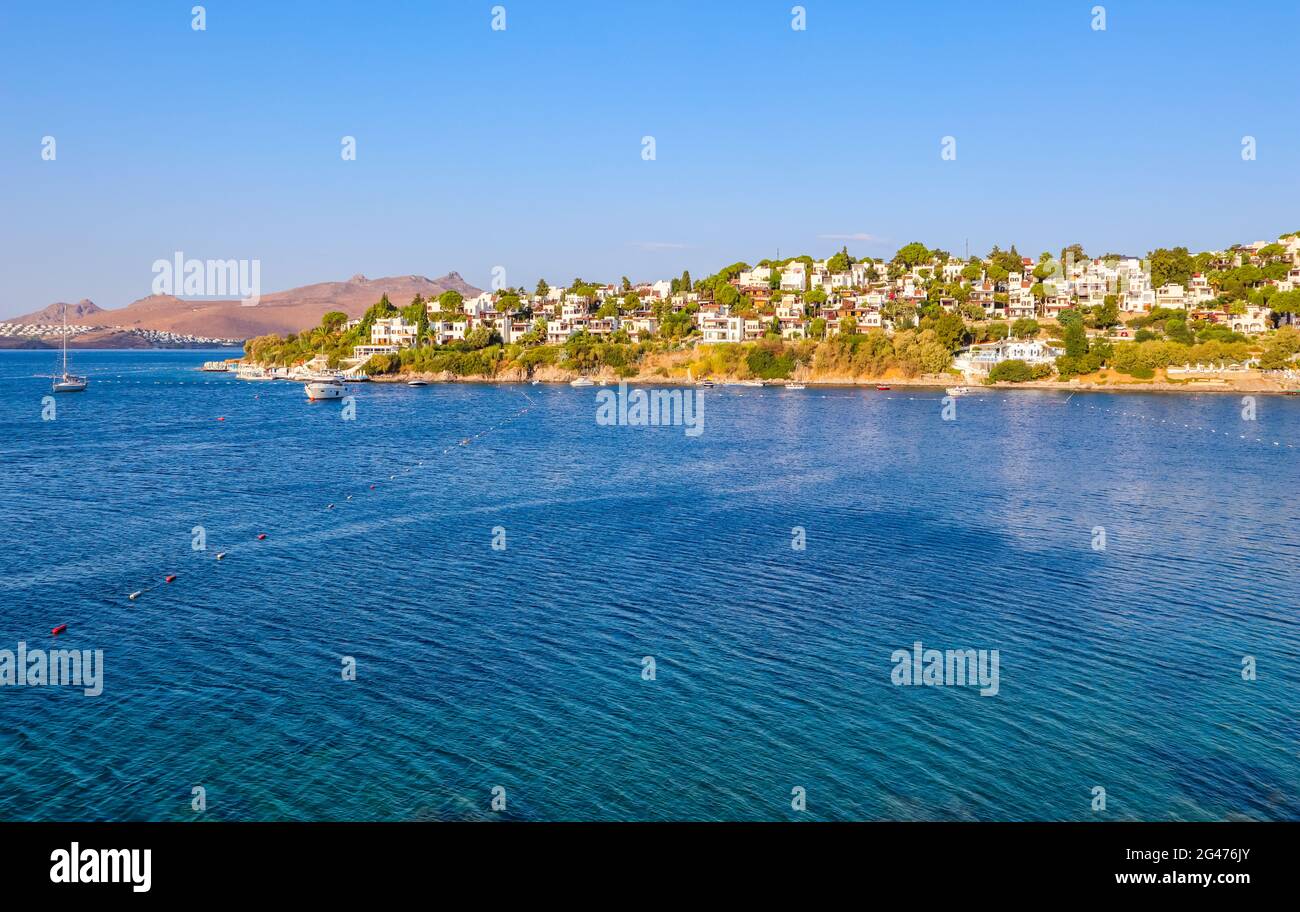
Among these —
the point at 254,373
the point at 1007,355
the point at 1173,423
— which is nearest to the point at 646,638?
the point at 1173,423

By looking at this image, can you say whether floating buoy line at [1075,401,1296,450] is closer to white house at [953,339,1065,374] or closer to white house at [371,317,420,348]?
white house at [953,339,1065,374]
